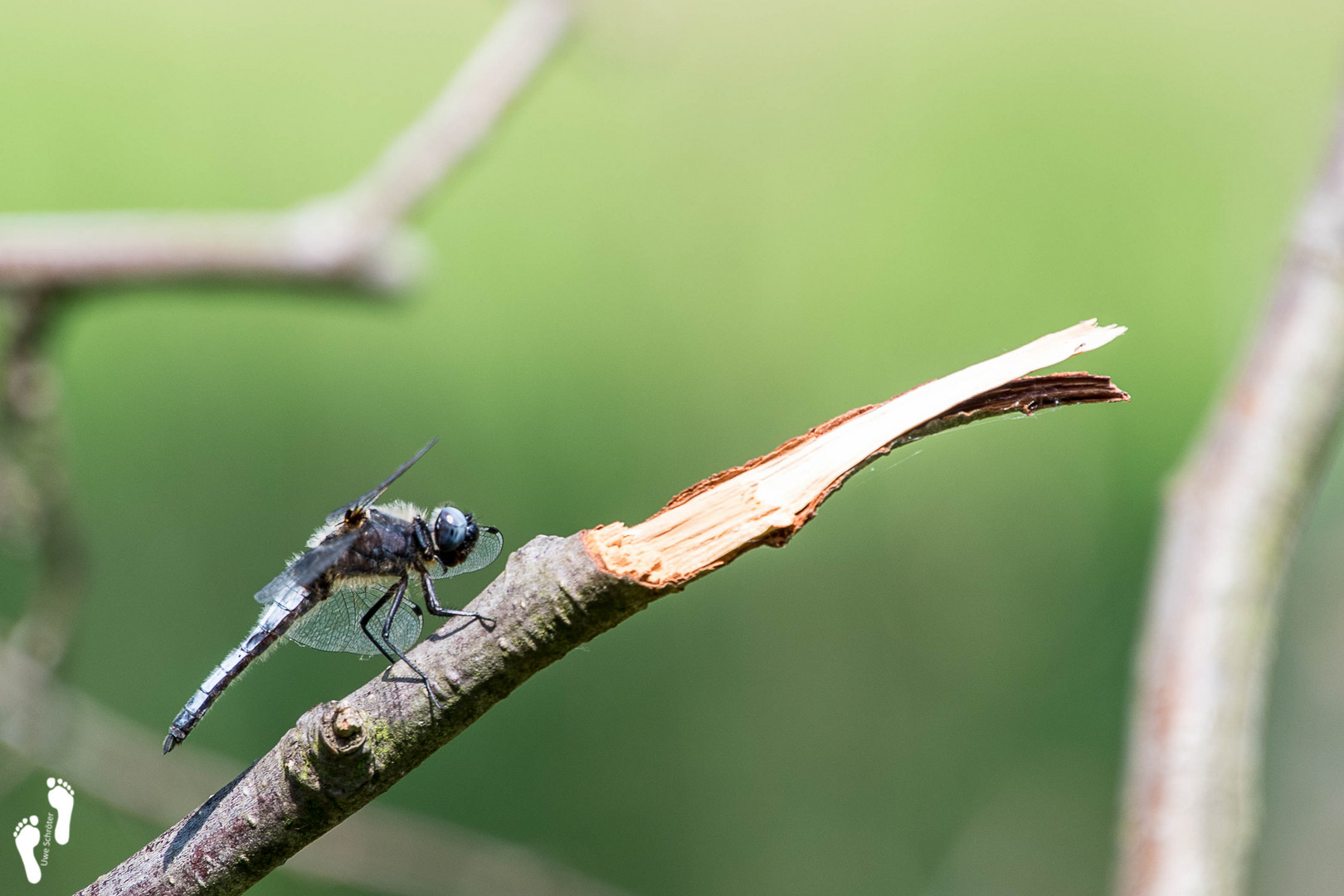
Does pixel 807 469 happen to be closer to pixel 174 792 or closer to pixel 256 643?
pixel 256 643

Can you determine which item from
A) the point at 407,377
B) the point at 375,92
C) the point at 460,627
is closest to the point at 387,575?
the point at 460,627

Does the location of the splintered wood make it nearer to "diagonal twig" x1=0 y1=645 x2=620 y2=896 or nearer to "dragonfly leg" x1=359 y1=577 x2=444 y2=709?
"dragonfly leg" x1=359 y1=577 x2=444 y2=709

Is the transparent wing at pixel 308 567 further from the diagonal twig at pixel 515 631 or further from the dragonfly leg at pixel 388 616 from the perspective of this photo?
the diagonal twig at pixel 515 631

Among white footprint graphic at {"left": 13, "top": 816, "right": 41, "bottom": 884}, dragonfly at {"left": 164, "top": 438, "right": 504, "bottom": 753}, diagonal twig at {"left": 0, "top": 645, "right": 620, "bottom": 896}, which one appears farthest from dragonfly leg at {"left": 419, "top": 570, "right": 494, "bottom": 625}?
diagonal twig at {"left": 0, "top": 645, "right": 620, "bottom": 896}

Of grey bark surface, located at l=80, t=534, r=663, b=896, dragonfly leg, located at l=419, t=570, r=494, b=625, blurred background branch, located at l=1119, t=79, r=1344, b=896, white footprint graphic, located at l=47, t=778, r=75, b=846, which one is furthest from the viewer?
white footprint graphic, located at l=47, t=778, r=75, b=846

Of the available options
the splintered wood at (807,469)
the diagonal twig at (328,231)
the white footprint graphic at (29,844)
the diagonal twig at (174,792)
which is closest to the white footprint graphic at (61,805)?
the white footprint graphic at (29,844)
